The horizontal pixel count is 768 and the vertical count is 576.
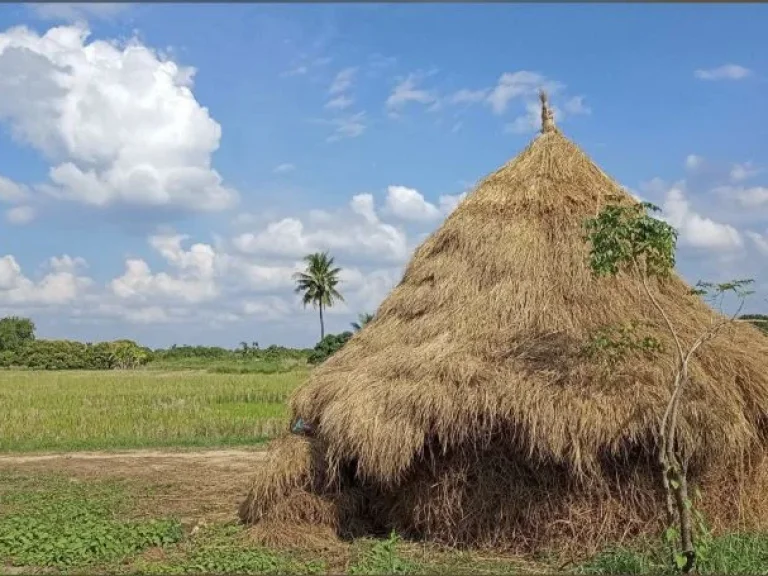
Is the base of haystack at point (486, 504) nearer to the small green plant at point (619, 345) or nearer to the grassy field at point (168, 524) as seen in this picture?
the grassy field at point (168, 524)

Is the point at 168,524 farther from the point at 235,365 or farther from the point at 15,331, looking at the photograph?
the point at 15,331

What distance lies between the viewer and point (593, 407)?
6.47 metres

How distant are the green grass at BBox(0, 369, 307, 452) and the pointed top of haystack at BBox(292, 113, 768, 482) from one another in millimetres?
5891

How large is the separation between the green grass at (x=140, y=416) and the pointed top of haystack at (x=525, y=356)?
232 inches

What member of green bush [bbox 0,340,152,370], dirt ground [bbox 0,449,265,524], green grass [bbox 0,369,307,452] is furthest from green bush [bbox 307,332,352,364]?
dirt ground [bbox 0,449,265,524]

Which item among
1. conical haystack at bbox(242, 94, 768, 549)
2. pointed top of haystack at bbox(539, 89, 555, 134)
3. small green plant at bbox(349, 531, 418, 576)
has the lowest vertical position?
small green plant at bbox(349, 531, 418, 576)

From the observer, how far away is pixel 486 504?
700 cm

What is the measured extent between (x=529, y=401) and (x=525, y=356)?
28.2 inches

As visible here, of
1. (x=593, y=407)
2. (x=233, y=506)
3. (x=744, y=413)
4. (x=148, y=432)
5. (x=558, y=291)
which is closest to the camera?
(x=593, y=407)

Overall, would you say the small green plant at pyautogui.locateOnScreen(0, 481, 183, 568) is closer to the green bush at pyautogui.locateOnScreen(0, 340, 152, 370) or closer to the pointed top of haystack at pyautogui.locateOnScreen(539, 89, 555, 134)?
the pointed top of haystack at pyautogui.locateOnScreen(539, 89, 555, 134)

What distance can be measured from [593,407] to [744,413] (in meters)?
1.50

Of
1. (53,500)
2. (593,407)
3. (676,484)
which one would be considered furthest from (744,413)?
(53,500)

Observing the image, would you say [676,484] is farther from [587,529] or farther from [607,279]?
[607,279]

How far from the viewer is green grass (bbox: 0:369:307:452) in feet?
52.5
